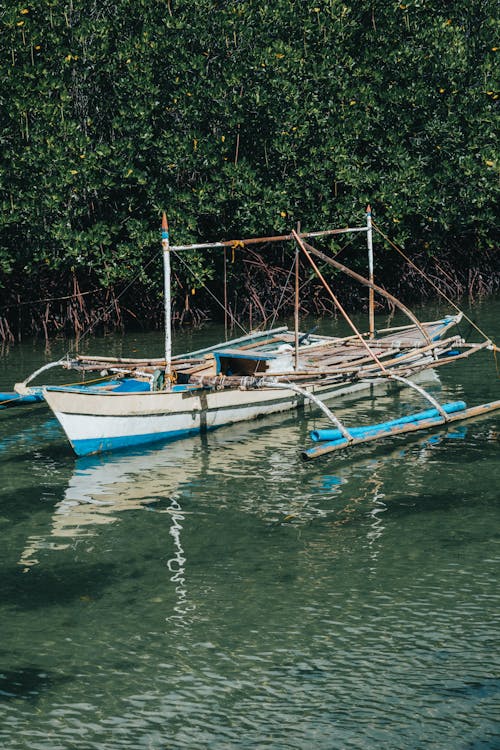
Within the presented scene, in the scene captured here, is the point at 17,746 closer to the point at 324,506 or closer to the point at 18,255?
the point at 324,506

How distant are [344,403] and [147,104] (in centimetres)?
968

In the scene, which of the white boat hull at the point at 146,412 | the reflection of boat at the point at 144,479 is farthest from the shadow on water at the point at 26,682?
the white boat hull at the point at 146,412

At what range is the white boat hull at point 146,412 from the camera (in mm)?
14805

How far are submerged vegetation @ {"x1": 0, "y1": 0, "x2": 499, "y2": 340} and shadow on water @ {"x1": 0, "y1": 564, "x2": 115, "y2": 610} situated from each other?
14.2 metres

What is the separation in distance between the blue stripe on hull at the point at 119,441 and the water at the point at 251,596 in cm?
21

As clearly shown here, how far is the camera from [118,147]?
24.7 m

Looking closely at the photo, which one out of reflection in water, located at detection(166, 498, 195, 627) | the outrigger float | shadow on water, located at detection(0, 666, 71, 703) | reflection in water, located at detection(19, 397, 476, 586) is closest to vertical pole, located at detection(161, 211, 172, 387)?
Result: the outrigger float

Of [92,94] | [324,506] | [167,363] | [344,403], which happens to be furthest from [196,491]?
[92,94]

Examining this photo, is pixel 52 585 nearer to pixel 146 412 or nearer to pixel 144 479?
pixel 144 479

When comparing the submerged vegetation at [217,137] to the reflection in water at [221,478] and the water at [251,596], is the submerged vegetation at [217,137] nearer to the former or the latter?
the reflection in water at [221,478]

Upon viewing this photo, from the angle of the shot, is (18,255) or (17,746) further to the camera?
(18,255)

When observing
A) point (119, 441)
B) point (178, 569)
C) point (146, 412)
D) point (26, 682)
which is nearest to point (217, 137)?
point (146, 412)

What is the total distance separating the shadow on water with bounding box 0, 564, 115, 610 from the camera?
10.1 metres

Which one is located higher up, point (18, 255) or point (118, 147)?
point (118, 147)
